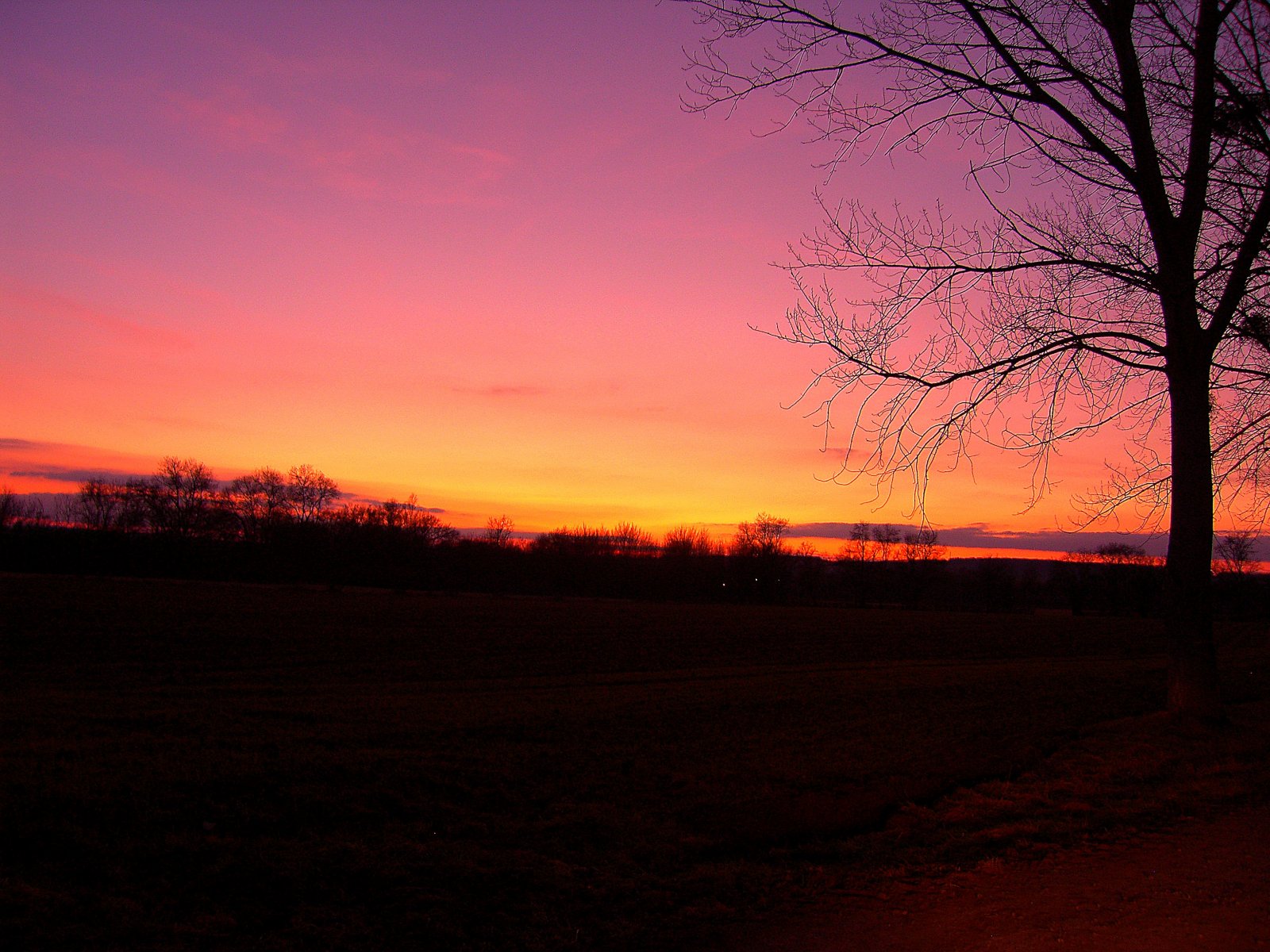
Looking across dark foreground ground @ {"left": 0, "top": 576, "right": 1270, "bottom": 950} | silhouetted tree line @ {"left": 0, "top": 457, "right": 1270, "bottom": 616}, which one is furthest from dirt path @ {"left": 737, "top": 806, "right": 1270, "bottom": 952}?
silhouetted tree line @ {"left": 0, "top": 457, "right": 1270, "bottom": 616}

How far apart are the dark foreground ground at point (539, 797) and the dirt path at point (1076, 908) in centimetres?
33

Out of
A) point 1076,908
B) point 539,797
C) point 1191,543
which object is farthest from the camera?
point 1191,543

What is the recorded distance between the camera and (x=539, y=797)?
8070 millimetres

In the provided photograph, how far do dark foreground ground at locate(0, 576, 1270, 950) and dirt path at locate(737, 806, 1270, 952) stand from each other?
33cm

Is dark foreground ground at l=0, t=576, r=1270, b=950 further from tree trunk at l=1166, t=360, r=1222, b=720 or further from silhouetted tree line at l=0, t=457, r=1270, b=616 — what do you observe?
silhouetted tree line at l=0, t=457, r=1270, b=616

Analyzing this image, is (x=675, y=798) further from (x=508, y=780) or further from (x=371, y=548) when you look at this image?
(x=371, y=548)

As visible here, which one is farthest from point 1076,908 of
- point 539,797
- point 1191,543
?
point 1191,543

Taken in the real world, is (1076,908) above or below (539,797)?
above

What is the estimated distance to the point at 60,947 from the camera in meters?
4.27

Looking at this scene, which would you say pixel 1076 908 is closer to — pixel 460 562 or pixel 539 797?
pixel 539 797

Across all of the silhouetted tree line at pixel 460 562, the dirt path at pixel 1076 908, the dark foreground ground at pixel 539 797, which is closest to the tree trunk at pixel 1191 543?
the dark foreground ground at pixel 539 797

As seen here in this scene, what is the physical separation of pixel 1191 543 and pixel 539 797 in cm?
821

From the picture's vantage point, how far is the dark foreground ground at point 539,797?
498 centimetres

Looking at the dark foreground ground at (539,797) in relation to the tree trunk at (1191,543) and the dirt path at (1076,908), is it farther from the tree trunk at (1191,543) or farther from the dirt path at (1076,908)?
the tree trunk at (1191,543)
